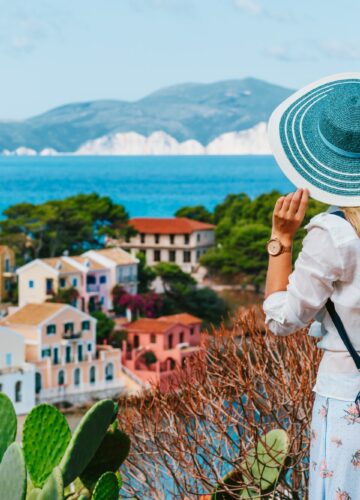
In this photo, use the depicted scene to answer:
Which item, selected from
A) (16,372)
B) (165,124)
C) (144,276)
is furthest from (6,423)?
(165,124)

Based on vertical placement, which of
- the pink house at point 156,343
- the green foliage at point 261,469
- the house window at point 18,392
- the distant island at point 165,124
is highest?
the green foliage at point 261,469

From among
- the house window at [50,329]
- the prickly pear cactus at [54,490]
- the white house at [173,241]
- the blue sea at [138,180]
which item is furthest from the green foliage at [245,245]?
the prickly pear cactus at [54,490]

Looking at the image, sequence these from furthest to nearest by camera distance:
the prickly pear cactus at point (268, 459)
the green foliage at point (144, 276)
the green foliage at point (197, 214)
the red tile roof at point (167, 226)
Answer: the green foliage at point (197, 214)
the red tile roof at point (167, 226)
the green foliage at point (144, 276)
the prickly pear cactus at point (268, 459)

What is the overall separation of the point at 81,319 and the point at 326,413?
36.1 ft

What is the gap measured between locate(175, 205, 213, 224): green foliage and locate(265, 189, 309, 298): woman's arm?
16562 millimetres

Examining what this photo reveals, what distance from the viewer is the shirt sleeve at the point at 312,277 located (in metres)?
0.84

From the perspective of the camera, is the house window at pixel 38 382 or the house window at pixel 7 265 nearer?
the house window at pixel 38 382

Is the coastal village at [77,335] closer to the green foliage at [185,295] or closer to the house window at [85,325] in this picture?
the house window at [85,325]

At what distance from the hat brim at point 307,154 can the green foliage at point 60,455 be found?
396 millimetres

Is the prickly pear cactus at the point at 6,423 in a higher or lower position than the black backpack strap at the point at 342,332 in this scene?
lower

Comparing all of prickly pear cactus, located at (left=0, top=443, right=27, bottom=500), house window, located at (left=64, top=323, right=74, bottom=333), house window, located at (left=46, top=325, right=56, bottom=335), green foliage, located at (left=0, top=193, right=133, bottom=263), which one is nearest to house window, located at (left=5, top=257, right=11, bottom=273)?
green foliage, located at (left=0, top=193, right=133, bottom=263)

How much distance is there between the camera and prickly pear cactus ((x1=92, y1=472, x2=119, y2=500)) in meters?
1.14

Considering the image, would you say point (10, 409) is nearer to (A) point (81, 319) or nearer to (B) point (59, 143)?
(A) point (81, 319)

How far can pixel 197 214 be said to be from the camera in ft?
60.0
